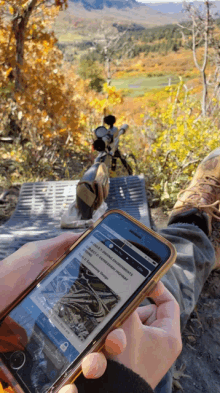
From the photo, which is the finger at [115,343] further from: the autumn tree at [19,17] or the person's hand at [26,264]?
the autumn tree at [19,17]

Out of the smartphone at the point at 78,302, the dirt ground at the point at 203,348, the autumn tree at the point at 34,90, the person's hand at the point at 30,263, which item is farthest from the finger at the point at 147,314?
the autumn tree at the point at 34,90

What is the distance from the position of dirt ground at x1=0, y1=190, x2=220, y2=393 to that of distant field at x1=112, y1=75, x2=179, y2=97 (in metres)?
19.0

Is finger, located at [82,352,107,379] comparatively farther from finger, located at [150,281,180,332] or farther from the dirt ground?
the dirt ground

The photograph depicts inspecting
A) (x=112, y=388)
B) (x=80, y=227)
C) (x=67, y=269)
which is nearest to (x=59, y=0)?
(x=80, y=227)

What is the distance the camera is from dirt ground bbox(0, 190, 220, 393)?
120 cm

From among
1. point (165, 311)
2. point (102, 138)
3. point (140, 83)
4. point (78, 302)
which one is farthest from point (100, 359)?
point (140, 83)

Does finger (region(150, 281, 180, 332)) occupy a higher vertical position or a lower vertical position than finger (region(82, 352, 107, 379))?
lower

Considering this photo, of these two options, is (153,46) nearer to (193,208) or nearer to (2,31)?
(2,31)

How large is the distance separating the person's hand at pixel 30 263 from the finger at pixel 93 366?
1.14ft

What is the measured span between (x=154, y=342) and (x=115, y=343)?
0.60ft

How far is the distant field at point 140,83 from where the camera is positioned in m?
19.9

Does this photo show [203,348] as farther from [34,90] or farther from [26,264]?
[34,90]

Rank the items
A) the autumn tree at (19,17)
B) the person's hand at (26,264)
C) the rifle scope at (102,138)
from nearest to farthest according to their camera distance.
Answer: the person's hand at (26,264) → the rifle scope at (102,138) → the autumn tree at (19,17)

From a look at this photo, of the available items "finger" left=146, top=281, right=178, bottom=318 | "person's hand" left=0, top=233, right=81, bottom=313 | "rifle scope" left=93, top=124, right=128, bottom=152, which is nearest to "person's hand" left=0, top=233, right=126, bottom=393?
"person's hand" left=0, top=233, right=81, bottom=313
